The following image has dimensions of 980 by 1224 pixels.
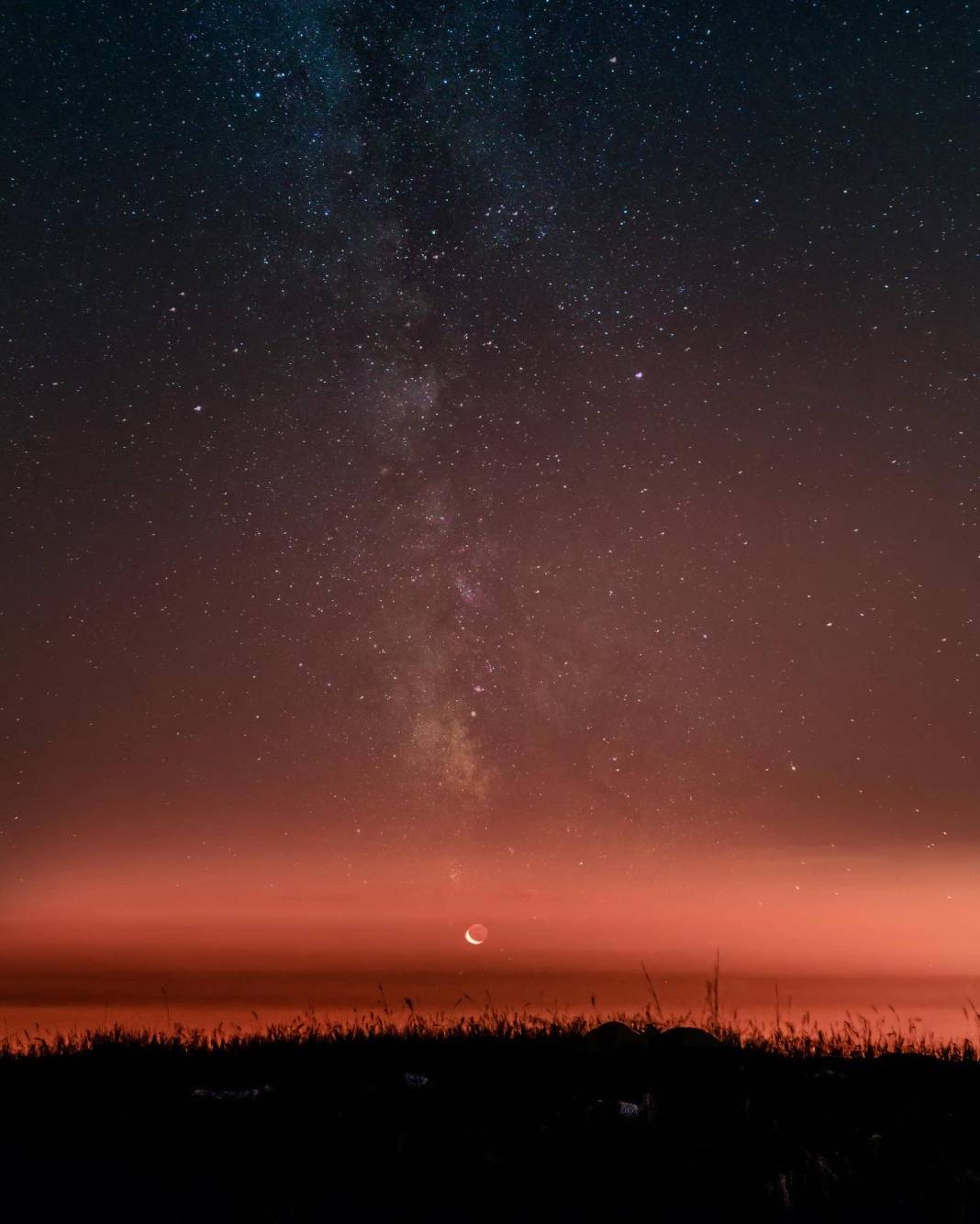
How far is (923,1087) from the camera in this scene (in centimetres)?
768

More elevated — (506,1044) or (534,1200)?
(506,1044)

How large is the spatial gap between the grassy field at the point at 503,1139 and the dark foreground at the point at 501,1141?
16 millimetres

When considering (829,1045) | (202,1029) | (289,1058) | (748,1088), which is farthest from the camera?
(202,1029)

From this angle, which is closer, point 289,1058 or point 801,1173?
point 801,1173

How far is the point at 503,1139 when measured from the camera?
633cm

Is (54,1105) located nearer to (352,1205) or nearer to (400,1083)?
(400,1083)

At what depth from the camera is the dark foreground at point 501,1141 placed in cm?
565

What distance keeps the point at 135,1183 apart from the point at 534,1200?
7.04ft

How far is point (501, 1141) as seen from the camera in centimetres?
631

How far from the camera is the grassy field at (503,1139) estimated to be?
566 centimetres

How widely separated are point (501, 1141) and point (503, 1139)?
0.02 metres

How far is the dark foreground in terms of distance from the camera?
565cm

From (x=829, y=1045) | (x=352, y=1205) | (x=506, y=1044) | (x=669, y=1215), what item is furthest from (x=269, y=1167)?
(x=829, y=1045)

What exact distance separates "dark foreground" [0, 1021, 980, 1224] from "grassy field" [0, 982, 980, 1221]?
16mm
